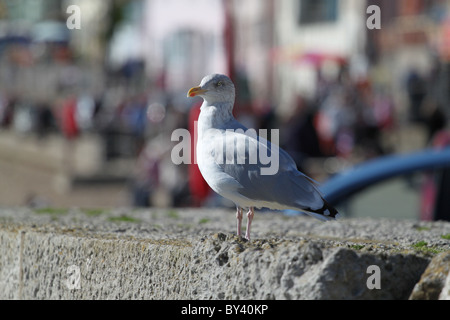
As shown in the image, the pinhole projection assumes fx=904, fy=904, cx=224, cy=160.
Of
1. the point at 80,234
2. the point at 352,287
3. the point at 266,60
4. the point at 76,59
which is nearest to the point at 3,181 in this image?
the point at 80,234

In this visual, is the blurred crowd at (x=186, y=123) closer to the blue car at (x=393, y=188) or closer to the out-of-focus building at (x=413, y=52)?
the out-of-focus building at (x=413, y=52)

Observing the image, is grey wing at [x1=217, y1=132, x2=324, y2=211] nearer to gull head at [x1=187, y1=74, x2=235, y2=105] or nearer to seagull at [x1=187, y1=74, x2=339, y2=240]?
seagull at [x1=187, y1=74, x2=339, y2=240]

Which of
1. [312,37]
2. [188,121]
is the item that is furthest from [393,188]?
[312,37]

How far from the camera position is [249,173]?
325 centimetres

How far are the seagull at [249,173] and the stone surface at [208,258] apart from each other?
14 centimetres

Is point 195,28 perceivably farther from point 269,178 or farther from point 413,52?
point 413,52

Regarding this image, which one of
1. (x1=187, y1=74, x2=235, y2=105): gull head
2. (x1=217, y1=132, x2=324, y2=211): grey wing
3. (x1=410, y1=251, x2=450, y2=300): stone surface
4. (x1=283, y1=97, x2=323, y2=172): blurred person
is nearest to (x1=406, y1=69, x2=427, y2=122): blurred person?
(x1=283, y1=97, x2=323, y2=172): blurred person

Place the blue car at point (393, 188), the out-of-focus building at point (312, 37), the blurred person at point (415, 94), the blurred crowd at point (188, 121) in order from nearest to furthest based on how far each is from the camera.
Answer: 1. the blue car at point (393, 188)
2. the blurred crowd at point (188, 121)
3. the blurred person at point (415, 94)
4. the out-of-focus building at point (312, 37)

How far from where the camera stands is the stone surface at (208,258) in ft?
9.60

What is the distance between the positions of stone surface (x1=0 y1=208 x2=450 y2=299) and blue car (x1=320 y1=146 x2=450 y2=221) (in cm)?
149

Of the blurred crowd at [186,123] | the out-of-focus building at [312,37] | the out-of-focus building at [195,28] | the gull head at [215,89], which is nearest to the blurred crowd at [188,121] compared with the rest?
the blurred crowd at [186,123]

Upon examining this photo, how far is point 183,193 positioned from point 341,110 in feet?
35.1

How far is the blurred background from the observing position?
1187 cm

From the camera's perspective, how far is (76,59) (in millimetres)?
57469
